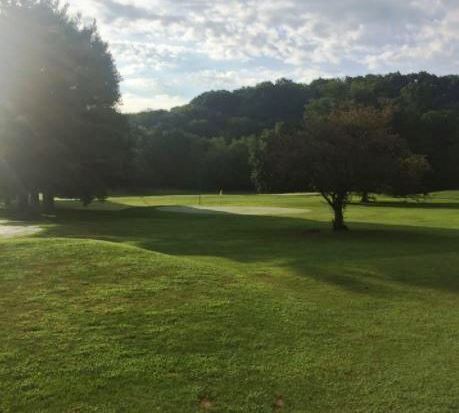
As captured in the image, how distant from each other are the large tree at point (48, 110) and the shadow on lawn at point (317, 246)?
339 inches

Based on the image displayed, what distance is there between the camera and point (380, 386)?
6375mm

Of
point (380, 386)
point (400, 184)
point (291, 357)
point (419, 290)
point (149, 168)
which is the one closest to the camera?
point (380, 386)

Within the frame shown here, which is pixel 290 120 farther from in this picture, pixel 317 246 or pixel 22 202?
pixel 317 246

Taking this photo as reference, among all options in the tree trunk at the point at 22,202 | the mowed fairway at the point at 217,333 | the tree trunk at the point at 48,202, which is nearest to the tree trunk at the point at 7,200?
the tree trunk at the point at 22,202

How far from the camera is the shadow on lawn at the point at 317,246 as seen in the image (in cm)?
1298

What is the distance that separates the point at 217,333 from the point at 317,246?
1162 cm

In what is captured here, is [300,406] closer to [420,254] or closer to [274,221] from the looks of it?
[420,254]

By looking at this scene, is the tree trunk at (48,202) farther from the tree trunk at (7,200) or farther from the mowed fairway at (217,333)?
the mowed fairway at (217,333)

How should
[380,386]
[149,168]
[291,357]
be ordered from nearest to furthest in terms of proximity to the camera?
[380,386]
[291,357]
[149,168]

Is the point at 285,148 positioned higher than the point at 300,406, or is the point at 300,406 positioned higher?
the point at 285,148

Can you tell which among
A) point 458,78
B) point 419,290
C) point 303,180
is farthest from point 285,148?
point 458,78

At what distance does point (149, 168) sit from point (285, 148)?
3389 inches

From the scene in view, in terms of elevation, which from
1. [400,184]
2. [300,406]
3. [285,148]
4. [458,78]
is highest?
[458,78]

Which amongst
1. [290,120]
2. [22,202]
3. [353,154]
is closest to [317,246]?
[353,154]
